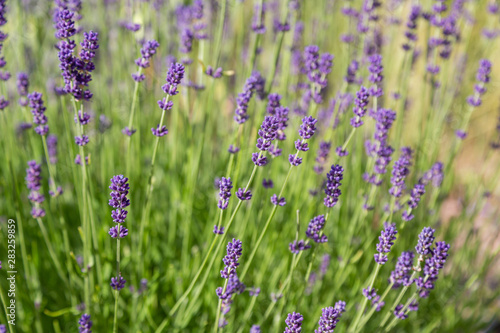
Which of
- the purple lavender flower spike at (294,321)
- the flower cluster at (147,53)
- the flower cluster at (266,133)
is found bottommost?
the purple lavender flower spike at (294,321)

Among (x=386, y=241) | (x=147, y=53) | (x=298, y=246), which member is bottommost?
(x=386, y=241)

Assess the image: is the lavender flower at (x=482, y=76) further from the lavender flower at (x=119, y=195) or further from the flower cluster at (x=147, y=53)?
the lavender flower at (x=119, y=195)

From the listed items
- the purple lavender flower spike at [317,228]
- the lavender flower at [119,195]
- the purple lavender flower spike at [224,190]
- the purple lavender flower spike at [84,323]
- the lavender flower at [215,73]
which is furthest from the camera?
the lavender flower at [215,73]

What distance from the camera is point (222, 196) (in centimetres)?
177

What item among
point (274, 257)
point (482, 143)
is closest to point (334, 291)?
point (274, 257)

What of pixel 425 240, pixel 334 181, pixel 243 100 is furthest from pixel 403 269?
pixel 243 100

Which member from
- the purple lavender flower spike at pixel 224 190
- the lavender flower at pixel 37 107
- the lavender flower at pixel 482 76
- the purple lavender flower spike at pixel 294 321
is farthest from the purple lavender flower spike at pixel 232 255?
the lavender flower at pixel 482 76

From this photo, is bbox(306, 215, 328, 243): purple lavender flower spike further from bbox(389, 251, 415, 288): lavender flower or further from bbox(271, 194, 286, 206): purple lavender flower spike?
bbox(389, 251, 415, 288): lavender flower

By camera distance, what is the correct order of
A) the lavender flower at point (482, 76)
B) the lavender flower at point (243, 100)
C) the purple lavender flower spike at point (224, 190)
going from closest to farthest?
the purple lavender flower spike at point (224, 190)
the lavender flower at point (243, 100)
the lavender flower at point (482, 76)

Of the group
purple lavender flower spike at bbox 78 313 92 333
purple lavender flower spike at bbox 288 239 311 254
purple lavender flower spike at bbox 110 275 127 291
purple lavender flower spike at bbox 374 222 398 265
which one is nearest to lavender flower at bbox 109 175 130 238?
purple lavender flower spike at bbox 110 275 127 291

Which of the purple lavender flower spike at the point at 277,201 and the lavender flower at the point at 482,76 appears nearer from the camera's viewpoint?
the purple lavender flower spike at the point at 277,201

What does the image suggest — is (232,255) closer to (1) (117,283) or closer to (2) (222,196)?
(2) (222,196)

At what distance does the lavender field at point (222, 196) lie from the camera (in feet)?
7.04

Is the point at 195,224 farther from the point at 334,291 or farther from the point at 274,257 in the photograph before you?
the point at 334,291
